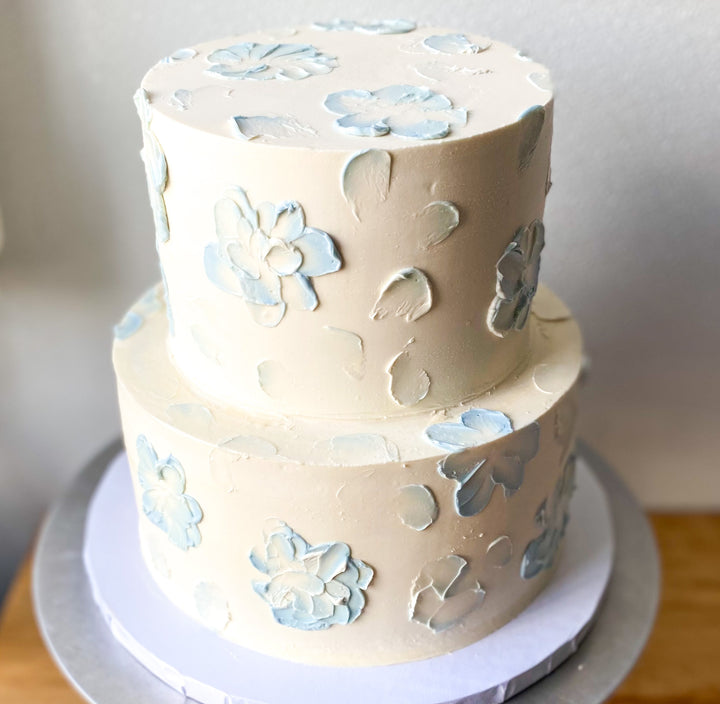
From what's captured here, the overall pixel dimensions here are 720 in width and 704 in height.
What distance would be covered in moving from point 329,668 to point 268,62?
57 cm

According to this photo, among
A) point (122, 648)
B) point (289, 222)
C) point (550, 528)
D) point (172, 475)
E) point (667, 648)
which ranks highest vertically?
point (289, 222)

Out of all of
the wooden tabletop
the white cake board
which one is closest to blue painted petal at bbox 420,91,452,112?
the white cake board

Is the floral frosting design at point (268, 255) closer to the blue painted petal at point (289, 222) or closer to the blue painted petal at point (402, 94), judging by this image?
the blue painted petal at point (289, 222)

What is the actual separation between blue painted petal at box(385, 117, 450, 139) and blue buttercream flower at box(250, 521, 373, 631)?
348 mm

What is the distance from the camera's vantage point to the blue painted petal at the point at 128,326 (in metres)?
0.91

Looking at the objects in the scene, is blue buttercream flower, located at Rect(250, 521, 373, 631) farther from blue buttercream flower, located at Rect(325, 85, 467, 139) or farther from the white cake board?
blue buttercream flower, located at Rect(325, 85, 467, 139)

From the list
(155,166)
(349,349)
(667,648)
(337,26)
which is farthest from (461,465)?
(667,648)

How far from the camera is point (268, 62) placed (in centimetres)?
80

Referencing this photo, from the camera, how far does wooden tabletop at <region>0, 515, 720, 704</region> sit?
116 cm

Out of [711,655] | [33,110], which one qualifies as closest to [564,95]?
[33,110]

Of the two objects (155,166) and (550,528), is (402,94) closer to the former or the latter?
(155,166)

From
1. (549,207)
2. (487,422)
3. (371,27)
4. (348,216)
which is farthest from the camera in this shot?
(549,207)

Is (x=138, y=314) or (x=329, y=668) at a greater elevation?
(x=138, y=314)

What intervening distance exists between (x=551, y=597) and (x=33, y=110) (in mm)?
888
